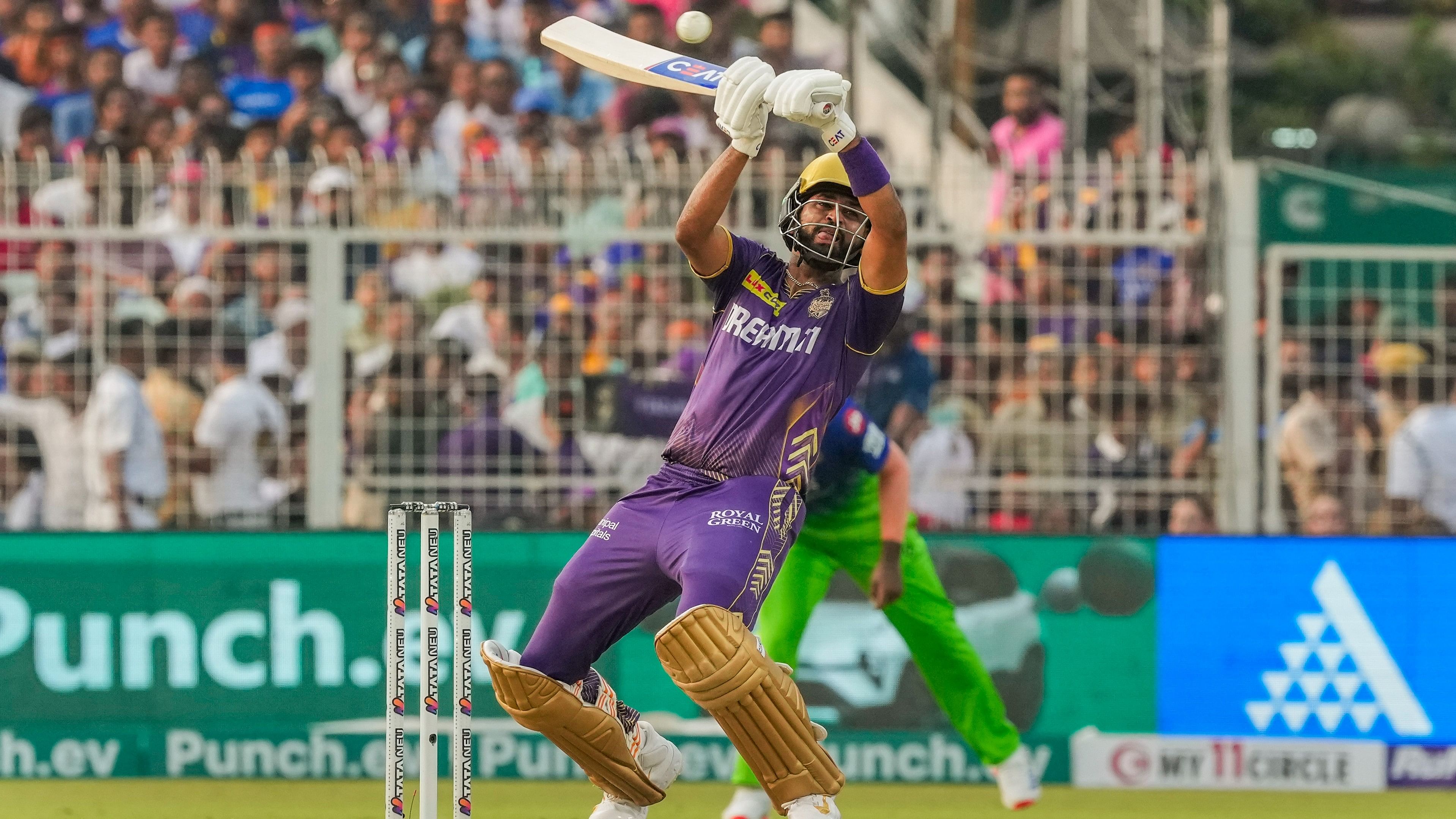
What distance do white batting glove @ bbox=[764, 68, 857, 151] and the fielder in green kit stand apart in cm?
197

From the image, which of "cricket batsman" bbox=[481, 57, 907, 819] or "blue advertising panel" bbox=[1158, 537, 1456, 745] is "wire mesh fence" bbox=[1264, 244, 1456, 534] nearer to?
"blue advertising panel" bbox=[1158, 537, 1456, 745]

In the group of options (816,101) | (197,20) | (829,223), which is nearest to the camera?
(816,101)

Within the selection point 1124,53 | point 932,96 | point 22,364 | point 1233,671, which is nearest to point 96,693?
point 22,364

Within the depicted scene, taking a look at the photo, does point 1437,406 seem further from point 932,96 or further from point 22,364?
point 22,364

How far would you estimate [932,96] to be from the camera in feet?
38.9

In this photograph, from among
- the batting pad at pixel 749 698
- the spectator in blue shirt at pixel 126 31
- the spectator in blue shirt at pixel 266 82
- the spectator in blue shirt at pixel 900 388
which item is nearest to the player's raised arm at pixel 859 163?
the batting pad at pixel 749 698

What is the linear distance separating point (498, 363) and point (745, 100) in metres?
4.77

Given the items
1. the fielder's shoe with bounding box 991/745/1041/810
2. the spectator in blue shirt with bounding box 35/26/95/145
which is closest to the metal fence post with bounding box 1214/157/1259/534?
the fielder's shoe with bounding box 991/745/1041/810

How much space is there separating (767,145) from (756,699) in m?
6.48

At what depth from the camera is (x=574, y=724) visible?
18.8 ft

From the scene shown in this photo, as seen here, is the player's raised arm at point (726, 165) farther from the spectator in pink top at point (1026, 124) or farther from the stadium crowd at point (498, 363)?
the spectator in pink top at point (1026, 124)

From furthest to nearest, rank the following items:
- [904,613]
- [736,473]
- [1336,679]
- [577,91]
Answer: [577,91], [1336,679], [904,613], [736,473]

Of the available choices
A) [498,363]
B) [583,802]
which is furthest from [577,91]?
[583,802]

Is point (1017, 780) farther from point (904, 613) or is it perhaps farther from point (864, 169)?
point (864, 169)
